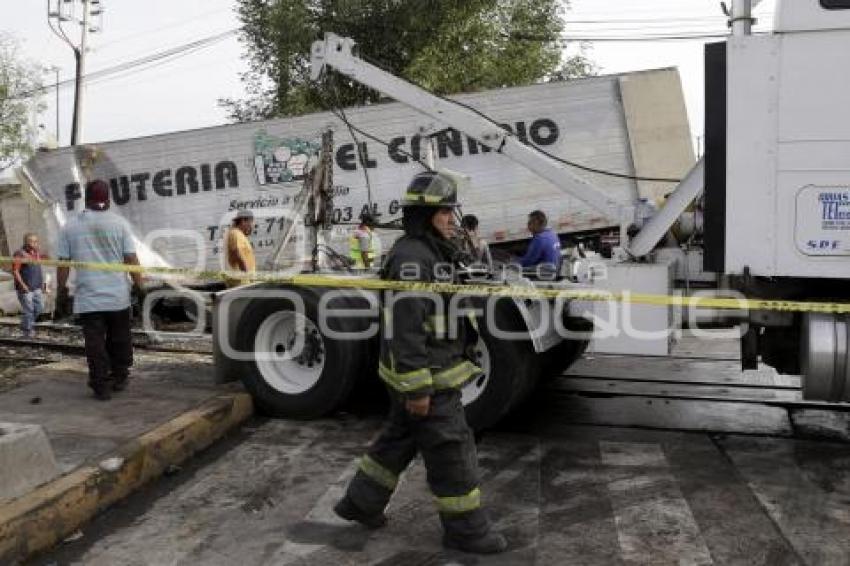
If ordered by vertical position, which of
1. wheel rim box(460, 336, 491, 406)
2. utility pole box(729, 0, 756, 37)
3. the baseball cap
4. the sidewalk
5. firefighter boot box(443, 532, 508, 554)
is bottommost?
firefighter boot box(443, 532, 508, 554)

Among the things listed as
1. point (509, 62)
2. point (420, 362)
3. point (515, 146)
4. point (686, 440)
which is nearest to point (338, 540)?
point (420, 362)

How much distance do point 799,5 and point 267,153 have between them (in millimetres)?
12069

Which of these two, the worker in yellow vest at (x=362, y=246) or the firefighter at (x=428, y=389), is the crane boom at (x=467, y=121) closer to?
the worker in yellow vest at (x=362, y=246)

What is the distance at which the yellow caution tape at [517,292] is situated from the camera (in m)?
4.33

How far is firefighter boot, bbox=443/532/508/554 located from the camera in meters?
4.03

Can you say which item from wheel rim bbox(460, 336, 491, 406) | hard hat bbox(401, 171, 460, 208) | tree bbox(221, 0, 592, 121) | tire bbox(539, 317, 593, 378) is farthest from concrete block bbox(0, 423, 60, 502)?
tree bbox(221, 0, 592, 121)

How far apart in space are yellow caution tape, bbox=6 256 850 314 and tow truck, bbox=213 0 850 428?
0.35 feet

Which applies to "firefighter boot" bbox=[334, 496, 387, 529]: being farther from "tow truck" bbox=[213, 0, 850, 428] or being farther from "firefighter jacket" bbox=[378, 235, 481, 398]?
"tow truck" bbox=[213, 0, 850, 428]

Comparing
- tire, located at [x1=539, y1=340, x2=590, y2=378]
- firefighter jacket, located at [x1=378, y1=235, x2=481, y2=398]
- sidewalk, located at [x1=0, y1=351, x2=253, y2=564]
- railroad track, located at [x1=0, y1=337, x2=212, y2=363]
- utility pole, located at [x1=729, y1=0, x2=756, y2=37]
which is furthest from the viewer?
railroad track, located at [x1=0, y1=337, x2=212, y2=363]

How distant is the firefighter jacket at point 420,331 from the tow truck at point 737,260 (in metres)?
1.76

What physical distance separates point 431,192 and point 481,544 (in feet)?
5.68

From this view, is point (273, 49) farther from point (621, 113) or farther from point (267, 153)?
point (621, 113)

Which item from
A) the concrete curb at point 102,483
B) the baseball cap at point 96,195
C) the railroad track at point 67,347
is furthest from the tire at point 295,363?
the railroad track at point 67,347

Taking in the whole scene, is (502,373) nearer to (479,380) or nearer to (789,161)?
(479,380)
